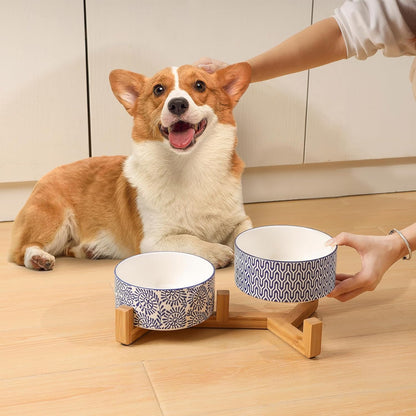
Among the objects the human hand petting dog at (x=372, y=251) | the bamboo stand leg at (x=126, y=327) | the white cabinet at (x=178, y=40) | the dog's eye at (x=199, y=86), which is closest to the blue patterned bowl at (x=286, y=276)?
the human hand petting dog at (x=372, y=251)

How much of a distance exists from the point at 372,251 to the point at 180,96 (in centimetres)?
56

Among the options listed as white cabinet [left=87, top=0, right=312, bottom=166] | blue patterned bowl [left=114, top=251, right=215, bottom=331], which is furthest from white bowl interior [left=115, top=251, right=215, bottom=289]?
white cabinet [left=87, top=0, right=312, bottom=166]

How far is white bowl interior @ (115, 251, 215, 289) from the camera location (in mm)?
1264

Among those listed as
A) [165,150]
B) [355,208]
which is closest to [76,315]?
[165,150]

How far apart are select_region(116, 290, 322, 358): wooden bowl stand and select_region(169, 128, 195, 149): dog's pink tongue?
1.31ft

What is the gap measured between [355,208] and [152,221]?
2.66ft

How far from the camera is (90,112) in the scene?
189 cm

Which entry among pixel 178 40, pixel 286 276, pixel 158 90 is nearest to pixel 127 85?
pixel 158 90

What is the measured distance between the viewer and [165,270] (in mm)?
1296

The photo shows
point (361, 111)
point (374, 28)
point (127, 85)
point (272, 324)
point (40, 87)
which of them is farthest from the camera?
point (361, 111)

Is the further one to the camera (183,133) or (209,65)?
(209,65)

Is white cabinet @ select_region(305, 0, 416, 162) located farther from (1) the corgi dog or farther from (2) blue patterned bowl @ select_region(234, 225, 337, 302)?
(2) blue patterned bowl @ select_region(234, 225, 337, 302)

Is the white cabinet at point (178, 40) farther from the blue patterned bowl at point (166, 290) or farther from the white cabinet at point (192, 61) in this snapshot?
the blue patterned bowl at point (166, 290)

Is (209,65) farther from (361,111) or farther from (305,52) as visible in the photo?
(361,111)
